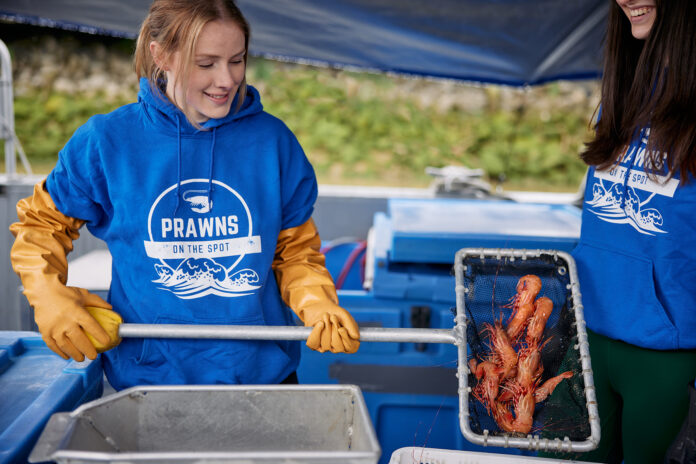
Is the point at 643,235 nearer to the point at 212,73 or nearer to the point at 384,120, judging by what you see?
the point at 212,73

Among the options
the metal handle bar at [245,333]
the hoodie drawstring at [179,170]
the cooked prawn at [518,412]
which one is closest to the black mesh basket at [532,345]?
the cooked prawn at [518,412]

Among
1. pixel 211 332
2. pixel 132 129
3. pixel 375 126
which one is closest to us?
pixel 211 332

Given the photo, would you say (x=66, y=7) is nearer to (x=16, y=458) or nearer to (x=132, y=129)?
(x=132, y=129)

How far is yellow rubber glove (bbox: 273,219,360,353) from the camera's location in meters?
1.57

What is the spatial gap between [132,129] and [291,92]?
7.50m

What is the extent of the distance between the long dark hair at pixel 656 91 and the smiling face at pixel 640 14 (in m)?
0.02

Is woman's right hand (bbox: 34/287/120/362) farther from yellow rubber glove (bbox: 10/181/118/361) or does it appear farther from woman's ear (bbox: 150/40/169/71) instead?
woman's ear (bbox: 150/40/169/71)

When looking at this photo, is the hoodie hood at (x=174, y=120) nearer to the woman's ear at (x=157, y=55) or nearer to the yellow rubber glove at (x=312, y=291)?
the woman's ear at (x=157, y=55)

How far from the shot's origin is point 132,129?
162cm

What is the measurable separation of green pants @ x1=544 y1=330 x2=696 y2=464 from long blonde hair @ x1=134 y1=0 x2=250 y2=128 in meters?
1.38

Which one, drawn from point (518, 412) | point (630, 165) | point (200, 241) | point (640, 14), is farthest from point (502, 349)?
point (640, 14)

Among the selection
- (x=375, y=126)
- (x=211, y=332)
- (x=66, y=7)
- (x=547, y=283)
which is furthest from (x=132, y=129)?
(x=375, y=126)

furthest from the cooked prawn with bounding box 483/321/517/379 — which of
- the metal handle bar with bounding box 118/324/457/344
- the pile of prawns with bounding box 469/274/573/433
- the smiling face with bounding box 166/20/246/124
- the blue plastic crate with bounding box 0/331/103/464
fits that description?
the blue plastic crate with bounding box 0/331/103/464

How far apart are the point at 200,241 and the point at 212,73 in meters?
0.45
